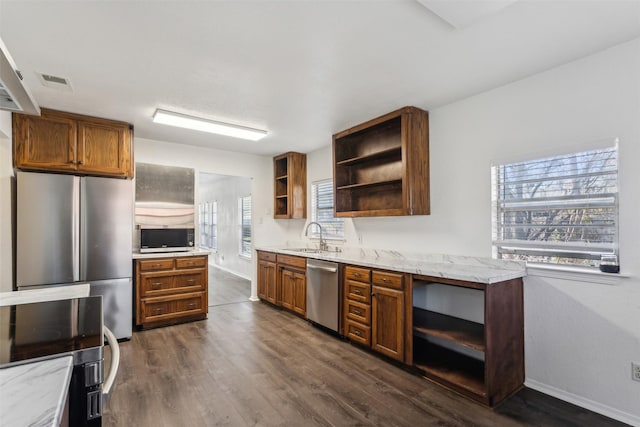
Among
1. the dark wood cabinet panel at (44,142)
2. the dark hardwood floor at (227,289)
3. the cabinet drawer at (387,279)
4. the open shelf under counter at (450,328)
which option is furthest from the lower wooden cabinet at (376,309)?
the dark wood cabinet panel at (44,142)

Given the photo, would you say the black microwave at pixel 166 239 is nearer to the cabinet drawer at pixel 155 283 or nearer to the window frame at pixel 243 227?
the cabinet drawer at pixel 155 283

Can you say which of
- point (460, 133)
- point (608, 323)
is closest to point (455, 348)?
point (608, 323)

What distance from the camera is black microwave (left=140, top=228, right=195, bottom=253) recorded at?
13.9 feet

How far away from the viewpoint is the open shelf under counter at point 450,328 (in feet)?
8.06

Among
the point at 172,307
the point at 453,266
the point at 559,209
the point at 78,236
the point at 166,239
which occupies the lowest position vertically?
the point at 172,307

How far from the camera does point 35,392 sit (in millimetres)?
735

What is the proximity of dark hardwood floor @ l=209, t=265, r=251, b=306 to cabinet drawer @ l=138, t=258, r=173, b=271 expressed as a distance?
1321 millimetres

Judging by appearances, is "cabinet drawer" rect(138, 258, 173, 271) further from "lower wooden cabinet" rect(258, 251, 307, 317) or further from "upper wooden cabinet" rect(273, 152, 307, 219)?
"upper wooden cabinet" rect(273, 152, 307, 219)

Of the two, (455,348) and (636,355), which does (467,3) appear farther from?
(455,348)

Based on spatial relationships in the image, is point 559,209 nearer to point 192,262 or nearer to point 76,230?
point 192,262

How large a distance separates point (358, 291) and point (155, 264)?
255 cm

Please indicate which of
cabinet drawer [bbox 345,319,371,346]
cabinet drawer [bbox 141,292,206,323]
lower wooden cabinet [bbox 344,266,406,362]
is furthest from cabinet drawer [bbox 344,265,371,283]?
cabinet drawer [bbox 141,292,206,323]

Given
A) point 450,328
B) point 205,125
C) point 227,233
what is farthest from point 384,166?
point 227,233

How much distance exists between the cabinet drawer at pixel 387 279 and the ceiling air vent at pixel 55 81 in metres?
3.18
